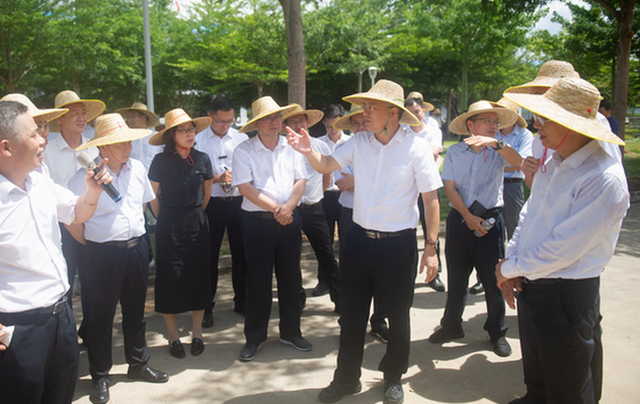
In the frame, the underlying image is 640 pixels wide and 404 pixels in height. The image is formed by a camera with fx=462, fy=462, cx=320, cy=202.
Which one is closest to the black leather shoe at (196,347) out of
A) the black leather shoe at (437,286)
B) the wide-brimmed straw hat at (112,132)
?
the wide-brimmed straw hat at (112,132)

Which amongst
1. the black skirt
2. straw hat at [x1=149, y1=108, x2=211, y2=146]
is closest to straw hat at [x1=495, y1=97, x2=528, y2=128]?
straw hat at [x1=149, y1=108, x2=211, y2=146]

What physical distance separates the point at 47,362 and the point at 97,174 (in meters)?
1.01

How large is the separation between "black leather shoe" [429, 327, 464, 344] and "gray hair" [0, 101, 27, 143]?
358 cm

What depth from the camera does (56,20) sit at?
1533 cm

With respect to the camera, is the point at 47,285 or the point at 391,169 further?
the point at 391,169

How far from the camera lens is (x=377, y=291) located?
11.3 feet

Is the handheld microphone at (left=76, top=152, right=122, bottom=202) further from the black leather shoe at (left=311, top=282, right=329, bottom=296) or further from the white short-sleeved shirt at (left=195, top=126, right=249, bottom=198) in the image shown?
the black leather shoe at (left=311, top=282, right=329, bottom=296)

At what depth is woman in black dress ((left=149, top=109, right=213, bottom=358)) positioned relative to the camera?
161 inches

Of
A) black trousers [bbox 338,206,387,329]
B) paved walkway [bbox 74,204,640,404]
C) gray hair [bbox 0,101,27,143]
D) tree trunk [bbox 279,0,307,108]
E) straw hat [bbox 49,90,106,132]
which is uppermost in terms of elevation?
tree trunk [bbox 279,0,307,108]

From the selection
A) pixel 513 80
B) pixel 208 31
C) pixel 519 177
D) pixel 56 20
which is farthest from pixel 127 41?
pixel 513 80

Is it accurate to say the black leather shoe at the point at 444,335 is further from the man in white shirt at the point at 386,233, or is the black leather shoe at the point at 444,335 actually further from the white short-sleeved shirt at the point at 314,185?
the white short-sleeved shirt at the point at 314,185

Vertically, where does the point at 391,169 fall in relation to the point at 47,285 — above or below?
above

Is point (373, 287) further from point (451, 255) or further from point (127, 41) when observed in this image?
point (127, 41)

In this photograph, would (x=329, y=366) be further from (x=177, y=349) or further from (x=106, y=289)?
(x=106, y=289)
